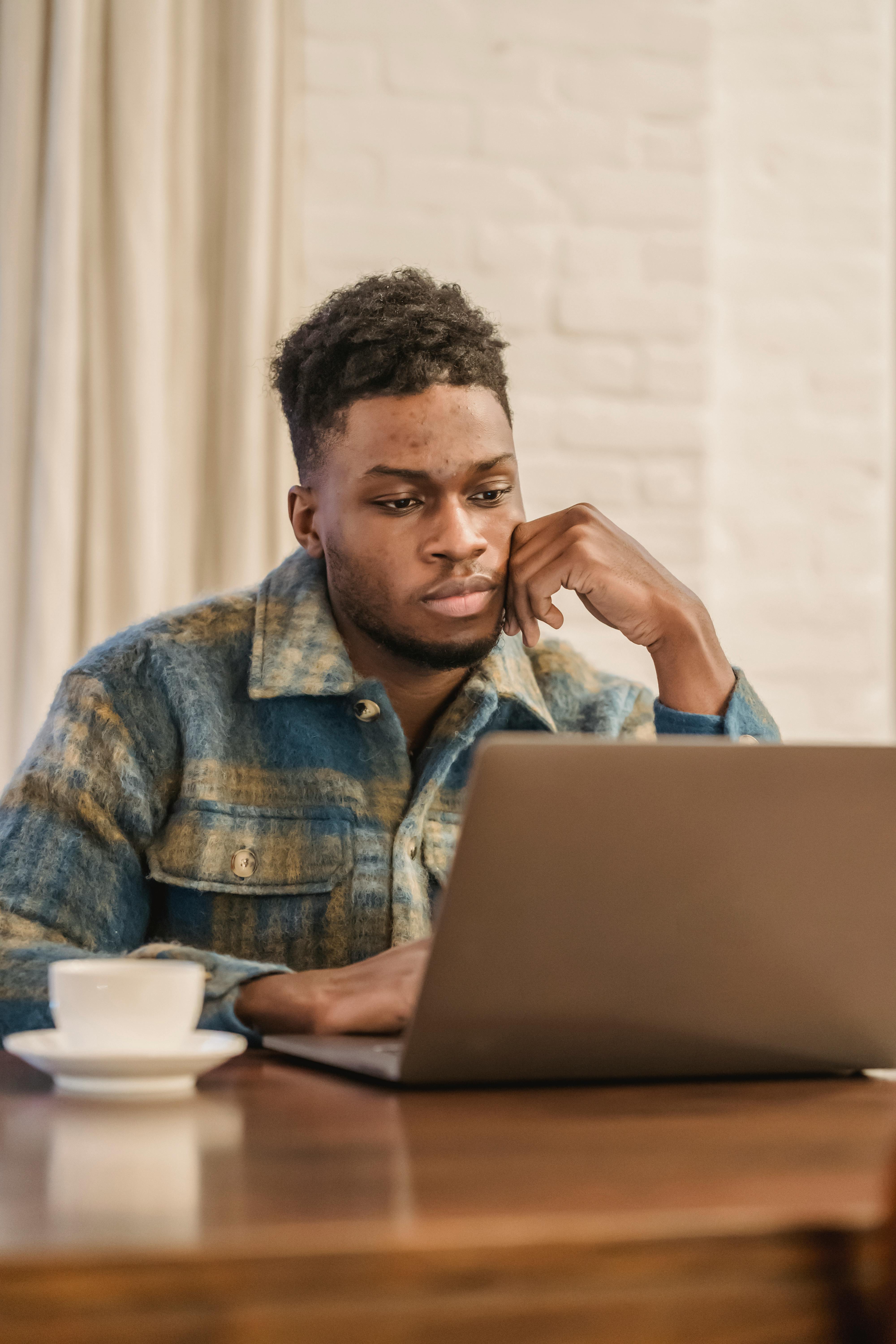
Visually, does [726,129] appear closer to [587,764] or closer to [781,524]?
[781,524]

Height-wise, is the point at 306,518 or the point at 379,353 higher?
the point at 379,353

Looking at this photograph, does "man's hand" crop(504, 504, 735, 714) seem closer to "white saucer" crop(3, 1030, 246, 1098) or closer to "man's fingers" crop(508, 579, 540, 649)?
Result: "man's fingers" crop(508, 579, 540, 649)

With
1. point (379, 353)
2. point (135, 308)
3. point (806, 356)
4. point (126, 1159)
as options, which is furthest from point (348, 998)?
point (806, 356)

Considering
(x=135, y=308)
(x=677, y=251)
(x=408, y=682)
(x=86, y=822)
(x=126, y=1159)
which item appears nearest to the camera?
(x=126, y=1159)

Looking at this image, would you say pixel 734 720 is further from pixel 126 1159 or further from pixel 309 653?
pixel 126 1159

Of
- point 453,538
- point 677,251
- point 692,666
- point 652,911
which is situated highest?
point 677,251

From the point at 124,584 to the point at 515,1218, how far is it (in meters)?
1.71

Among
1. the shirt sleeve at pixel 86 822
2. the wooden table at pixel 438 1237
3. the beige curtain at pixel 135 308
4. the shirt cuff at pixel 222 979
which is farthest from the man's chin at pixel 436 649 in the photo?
the wooden table at pixel 438 1237

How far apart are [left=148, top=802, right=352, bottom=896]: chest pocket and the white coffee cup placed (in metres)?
0.59

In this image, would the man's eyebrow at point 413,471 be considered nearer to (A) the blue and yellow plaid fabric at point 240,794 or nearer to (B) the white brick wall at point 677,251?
(A) the blue and yellow plaid fabric at point 240,794

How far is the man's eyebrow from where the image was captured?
1.47 meters

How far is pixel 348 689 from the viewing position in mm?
1482

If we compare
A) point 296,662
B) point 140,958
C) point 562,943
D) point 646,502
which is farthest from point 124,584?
point 562,943

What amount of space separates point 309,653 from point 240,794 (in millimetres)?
168
